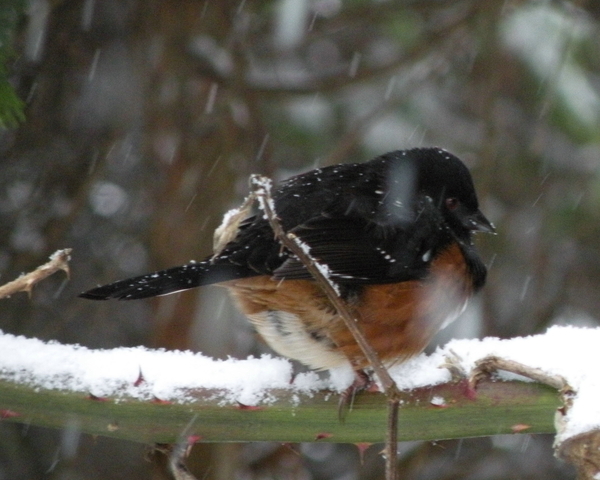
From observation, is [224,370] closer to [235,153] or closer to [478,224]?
[478,224]

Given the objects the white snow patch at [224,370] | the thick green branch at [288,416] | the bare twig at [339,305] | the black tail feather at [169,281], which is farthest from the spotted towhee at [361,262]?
the bare twig at [339,305]

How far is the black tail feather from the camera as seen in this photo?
6.98 feet

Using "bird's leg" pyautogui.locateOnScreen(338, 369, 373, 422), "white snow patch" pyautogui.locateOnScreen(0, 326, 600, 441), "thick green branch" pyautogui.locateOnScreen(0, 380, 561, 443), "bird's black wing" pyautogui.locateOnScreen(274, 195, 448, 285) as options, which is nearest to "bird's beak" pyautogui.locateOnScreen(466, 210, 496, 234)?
"bird's black wing" pyautogui.locateOnScreen(274, 195, 448, 285)

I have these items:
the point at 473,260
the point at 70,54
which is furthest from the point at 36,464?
the point at 473,260

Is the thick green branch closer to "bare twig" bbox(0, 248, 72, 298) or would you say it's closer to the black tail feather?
"bare twig" bbox(0, 248, 72, 298)

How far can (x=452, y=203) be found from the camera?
2.93 m

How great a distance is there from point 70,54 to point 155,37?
17.2 inches

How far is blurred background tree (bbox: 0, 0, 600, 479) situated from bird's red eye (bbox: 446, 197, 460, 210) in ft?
2.83

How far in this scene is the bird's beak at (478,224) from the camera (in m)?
2.91

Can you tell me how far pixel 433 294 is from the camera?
2.70 metres

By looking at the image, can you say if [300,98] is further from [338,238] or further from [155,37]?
[338,238]

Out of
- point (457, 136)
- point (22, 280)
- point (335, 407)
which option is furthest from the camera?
point (457, 136)

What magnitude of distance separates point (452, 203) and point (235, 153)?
1.17 m

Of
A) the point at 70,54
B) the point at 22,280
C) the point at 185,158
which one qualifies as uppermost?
the point at 22,280
